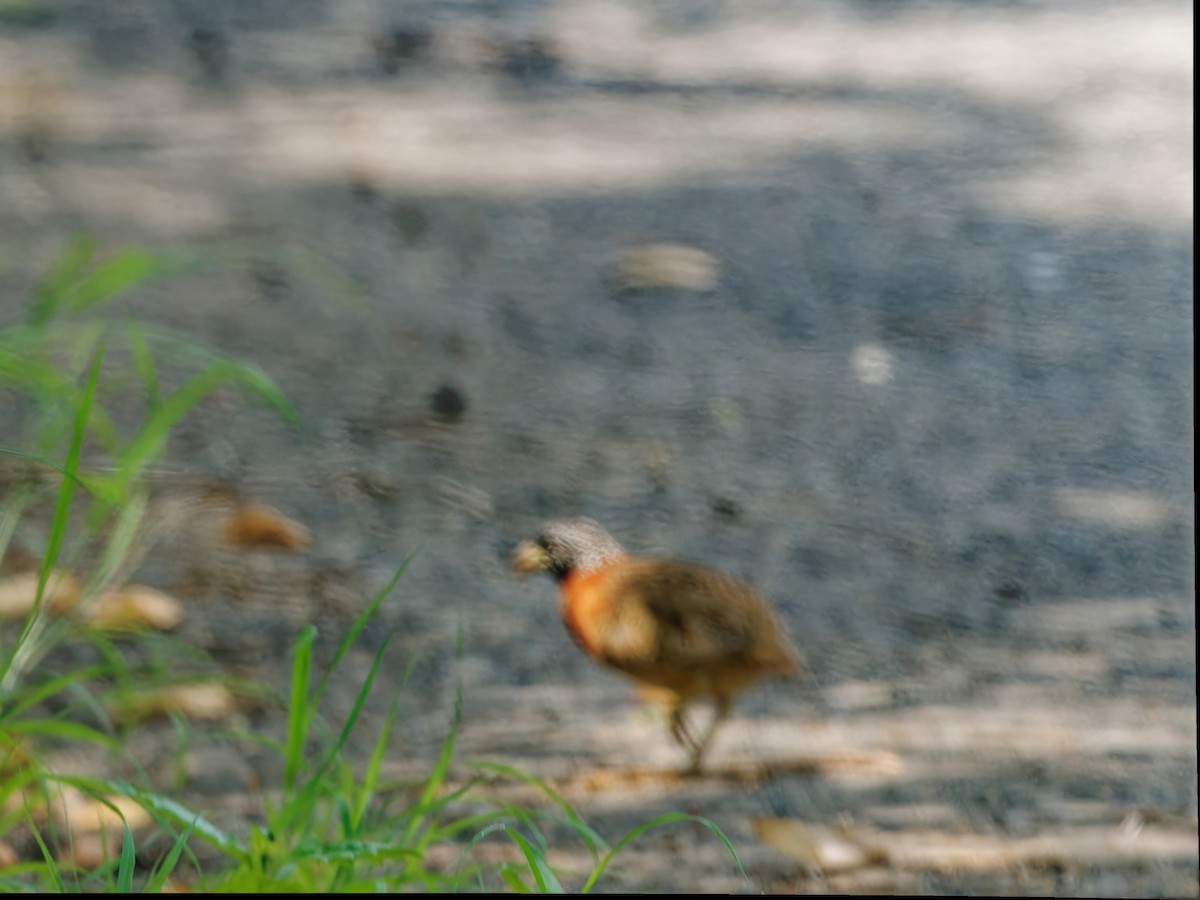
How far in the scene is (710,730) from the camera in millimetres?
2287

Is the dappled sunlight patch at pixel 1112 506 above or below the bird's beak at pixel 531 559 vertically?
below

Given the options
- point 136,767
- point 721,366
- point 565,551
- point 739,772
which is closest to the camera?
point 136,767

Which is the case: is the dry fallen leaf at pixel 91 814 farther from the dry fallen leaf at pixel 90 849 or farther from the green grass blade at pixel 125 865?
the green grass blade at pixel 125 865

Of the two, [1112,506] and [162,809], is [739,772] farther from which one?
Answer: [1112,506]

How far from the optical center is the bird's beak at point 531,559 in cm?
255

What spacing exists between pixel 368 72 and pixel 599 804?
231 centimetres

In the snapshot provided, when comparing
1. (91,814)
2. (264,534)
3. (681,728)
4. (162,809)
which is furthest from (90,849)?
(681,728)

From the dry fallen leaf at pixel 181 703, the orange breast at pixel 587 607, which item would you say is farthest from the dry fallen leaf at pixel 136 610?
the orange breast at pixel 587 607

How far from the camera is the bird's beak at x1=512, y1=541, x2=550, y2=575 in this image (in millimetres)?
2547

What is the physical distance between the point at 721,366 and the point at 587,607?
802 millimetres

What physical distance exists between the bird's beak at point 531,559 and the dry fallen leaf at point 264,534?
1.13ft

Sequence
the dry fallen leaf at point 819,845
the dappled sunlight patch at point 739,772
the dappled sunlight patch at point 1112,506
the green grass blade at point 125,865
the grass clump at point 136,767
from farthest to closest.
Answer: the dappled sunlight patch at point 1112,506 → the dappled sunlight patch at point 739,772 → the dry fallen leaf at point 819,845 → the grass clump at point 136,767 → the green grass blade at point 125,865

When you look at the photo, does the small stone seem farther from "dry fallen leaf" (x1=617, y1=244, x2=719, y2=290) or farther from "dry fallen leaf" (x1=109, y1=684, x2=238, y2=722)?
"dry fallen leaf" (x1=109, y1=684, x2=238, y2=722)

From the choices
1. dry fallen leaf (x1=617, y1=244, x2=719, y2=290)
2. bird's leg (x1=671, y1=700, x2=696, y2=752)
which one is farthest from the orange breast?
dry fallen leaf (x1=617, y1=244, x2=719, y2=290)
